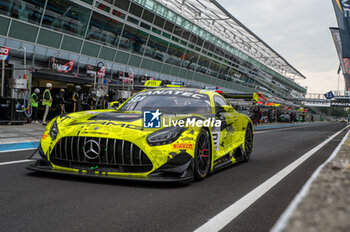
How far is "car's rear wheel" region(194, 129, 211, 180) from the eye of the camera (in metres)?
4.65

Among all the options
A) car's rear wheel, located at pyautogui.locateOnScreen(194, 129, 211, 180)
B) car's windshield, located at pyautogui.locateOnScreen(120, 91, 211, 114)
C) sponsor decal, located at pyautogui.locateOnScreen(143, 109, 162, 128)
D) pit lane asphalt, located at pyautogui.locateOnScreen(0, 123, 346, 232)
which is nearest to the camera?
pit lane asphalt, located at pyautogui.locateOnScreen(0, 123, 346, 232)

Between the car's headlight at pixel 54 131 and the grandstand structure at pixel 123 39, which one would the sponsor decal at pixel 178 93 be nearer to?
the car's headlight at pixel 54 131

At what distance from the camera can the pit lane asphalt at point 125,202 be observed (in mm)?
2871

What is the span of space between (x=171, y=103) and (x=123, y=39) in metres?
20.0

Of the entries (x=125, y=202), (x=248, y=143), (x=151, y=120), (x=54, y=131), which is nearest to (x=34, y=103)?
(x=248, y=143)

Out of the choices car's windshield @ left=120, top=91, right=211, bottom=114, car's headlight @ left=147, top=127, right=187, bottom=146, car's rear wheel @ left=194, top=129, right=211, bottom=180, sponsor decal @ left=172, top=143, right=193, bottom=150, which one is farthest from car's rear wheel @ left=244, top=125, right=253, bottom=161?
car's headlight @ left=147, top=127, right=187, bottom=146

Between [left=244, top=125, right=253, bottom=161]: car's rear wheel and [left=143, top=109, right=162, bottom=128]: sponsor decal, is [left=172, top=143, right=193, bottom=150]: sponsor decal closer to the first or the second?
[left=143, top=109, right=162, bottom=128]: sponsor decal

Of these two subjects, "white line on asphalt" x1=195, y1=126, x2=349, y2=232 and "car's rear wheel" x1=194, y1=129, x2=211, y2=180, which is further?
"car's rear wheel" x1=194, y1=129, x2=211, y2=180

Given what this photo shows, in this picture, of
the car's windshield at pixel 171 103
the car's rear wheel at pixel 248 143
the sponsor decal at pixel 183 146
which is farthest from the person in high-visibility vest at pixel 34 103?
the sponsor decal at pixel 183 146

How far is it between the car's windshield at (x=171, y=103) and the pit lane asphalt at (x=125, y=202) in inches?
45.6

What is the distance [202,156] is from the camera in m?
4.86

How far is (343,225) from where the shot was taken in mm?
776

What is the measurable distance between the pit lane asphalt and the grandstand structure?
8780 millimetres

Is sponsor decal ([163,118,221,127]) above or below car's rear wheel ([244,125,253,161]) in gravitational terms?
above
